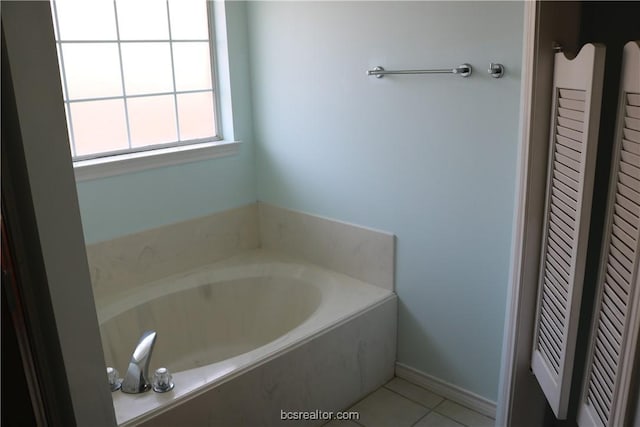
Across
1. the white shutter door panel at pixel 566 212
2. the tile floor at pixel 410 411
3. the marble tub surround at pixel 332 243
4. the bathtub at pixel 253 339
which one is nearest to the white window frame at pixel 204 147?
the marble tub surround at pixel 332 243

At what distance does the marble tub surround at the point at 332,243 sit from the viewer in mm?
2598

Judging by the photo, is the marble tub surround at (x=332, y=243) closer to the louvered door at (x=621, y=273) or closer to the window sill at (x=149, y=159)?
the window sill at (x=149, y=159)

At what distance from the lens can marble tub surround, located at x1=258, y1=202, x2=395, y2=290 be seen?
260 cm

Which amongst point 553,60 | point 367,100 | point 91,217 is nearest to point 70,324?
point 553,60

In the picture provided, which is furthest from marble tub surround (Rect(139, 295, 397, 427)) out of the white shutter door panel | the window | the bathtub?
the window

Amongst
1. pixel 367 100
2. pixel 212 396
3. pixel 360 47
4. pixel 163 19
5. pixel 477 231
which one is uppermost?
pixel 163 19

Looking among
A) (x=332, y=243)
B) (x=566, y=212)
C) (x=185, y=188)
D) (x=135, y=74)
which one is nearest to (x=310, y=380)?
(x=332, y=243)

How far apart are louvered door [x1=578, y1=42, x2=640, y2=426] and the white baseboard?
3.39 feet

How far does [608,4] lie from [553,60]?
0.86 feet

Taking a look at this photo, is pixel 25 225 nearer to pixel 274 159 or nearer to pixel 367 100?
pixel 367 100

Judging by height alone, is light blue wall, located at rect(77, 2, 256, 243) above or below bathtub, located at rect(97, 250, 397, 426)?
above

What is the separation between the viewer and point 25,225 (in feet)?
2.78

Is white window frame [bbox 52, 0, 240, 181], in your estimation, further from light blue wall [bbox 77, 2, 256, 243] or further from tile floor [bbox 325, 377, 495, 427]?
tile floor [bbox 325, 377, 495, 427]

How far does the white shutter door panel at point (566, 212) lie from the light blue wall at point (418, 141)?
517 millimetres
